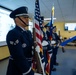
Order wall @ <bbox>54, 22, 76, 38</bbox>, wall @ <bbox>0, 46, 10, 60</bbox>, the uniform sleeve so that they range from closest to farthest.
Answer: the uniform sleeve
wall @ <bbox>0, 46, 10, 60</bbox>
wall @ <bbox>54, 22, 76, 38</bbox>

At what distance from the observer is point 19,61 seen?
3.92 feet

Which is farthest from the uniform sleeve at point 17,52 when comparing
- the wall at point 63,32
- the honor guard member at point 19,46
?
the wall at point 63,32

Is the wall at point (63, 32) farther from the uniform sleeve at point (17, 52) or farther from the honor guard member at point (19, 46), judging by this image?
the uniform sleeve at point (17, 52)

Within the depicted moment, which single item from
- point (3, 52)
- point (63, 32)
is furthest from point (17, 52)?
point (63, 32)

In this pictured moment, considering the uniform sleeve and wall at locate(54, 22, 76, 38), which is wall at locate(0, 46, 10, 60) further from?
wall at locate(54, 22, 76, 38)

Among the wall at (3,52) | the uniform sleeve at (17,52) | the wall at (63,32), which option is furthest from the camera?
the wall at (63,32)

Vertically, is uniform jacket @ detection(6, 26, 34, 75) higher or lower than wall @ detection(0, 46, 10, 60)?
higher

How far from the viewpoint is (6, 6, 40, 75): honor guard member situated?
3.93ft

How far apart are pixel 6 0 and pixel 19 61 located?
11.2 feet

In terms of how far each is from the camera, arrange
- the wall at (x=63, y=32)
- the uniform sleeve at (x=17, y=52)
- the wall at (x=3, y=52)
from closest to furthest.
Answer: the uniform sleeve at (x=17, y=52)
the wall at (x=3, y=52)
the wall at (x=63, y=32)

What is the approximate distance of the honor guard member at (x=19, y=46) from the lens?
3.93 feet

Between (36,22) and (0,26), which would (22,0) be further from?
(36,22)

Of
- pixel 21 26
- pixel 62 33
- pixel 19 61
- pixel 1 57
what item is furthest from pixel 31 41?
pixel 62 33

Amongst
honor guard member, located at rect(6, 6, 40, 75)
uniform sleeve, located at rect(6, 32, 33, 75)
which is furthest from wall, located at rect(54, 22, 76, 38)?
uniform sleeve, located at rect(6, 32, 33, 75)
